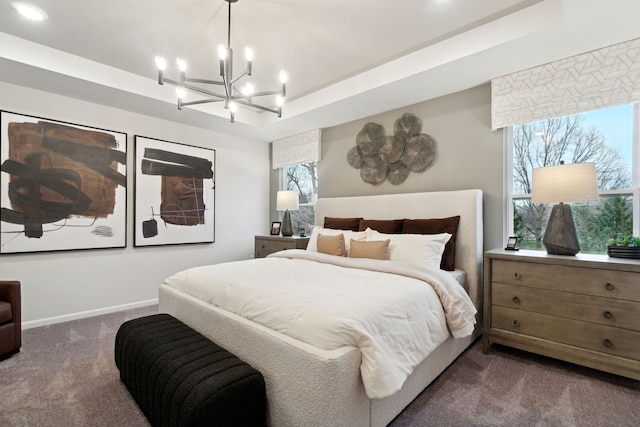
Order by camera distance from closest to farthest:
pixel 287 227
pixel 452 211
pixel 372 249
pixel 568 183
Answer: pixel 568 183
pixel 372 249
pixel 452 211
pixel 287 227

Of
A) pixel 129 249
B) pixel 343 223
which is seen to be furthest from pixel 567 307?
pixel 129 249

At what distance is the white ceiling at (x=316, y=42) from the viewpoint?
83.8 inches

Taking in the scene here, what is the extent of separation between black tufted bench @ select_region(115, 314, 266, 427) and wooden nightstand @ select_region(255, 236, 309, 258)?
2247 mm

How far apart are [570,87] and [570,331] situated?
1.94m

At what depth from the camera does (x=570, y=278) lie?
82.9 inches

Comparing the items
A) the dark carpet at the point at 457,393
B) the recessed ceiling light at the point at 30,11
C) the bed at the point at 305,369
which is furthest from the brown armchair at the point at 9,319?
the recessed ceiling light at the point at 30,11

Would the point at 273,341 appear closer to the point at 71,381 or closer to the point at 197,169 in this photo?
the point at 71,381

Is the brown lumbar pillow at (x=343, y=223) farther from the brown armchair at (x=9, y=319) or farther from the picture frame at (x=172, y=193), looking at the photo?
the brown armchair at (x=9, y=319)

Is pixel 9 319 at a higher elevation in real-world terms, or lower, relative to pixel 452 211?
lower

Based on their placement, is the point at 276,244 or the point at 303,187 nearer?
the point at 276,244

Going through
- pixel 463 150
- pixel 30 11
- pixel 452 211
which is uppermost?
pixel 30 11

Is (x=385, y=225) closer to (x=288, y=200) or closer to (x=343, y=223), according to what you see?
(x=343, y=223)

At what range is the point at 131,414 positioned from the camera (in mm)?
1708

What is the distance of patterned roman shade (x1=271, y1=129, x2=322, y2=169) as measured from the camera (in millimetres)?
4453
